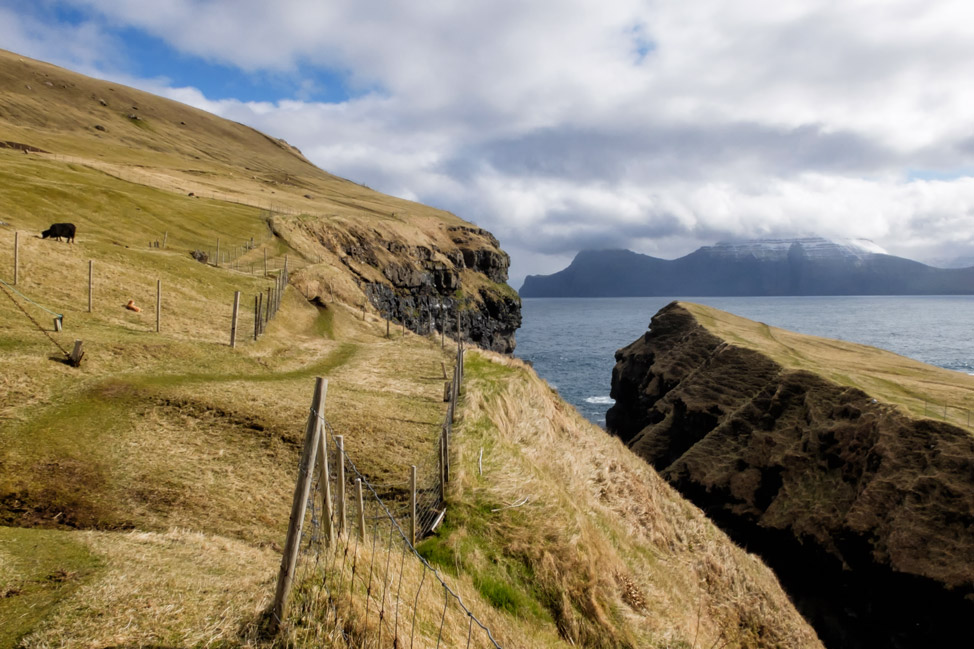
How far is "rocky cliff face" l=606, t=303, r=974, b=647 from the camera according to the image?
3612cm

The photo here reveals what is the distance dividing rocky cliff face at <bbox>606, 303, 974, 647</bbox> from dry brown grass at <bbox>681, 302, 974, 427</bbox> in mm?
4017

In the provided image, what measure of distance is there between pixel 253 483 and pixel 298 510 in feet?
30.5

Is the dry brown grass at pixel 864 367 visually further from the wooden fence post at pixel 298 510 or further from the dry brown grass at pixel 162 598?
the wooden fence post at pixel 298 510

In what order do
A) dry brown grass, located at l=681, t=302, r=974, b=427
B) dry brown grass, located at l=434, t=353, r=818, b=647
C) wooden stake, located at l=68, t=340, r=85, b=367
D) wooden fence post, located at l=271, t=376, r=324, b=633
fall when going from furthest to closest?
1. dry brown grass, located at l=681, t=302, r=974, b=427
2. wooden stake, located at l=68, t=340, r=85, b=367
3. dry brown grass, located at l=434, t=353, r=818, b=647
4. wooden fence post, located at l=271, t=376, r=324, b=633

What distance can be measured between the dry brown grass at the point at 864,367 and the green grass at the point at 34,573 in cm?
5808

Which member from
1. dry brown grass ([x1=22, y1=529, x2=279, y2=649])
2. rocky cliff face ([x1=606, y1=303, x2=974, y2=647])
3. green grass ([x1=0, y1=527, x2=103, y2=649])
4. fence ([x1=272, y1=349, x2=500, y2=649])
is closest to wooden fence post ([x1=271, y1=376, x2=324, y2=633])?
fence ([x1=272, y1=349, x2=500, y2=649])

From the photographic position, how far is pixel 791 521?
146 feet

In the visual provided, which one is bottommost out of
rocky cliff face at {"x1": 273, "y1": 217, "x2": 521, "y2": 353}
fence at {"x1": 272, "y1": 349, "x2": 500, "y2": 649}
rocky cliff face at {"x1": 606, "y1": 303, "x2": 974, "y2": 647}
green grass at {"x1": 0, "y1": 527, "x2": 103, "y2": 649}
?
rocky cliff face at {"x1": 606, "y1": 303, "x2": 974, "y2": 647}

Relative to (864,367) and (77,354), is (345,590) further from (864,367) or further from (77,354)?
(864,367)

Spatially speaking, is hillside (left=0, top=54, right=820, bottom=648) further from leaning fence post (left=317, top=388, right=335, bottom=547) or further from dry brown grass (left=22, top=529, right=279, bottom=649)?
leaning fence post (left=317, top=388, right=335, bottom=547)

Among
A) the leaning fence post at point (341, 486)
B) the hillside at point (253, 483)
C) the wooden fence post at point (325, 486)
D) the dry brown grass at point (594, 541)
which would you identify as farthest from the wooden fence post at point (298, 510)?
the dry brown grass at point (594, 541)

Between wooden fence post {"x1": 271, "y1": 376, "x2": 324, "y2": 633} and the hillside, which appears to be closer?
wooden fence post {"x1": 271, "y1": 376, "x2": 324, "y2": 633}

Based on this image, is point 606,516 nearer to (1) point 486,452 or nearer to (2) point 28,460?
(1) point 486,452

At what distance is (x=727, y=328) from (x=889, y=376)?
90.9 feet
